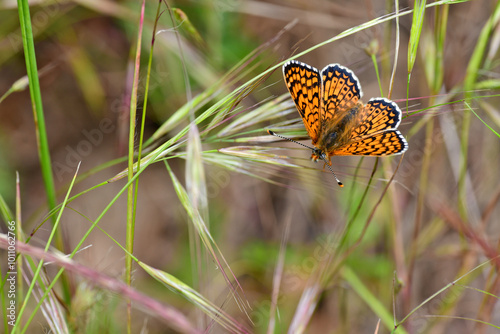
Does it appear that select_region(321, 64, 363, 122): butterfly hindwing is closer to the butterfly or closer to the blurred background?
the butterfly

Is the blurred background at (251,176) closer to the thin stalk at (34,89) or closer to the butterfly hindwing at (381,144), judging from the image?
the butterfly hindwing at (381,144)

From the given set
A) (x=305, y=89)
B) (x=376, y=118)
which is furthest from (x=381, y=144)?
(x=305, y=89)

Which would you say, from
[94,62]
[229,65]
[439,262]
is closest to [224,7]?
[229,65]

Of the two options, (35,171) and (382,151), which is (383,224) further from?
(35,171)

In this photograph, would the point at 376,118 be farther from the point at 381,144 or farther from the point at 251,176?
the point at 251,176

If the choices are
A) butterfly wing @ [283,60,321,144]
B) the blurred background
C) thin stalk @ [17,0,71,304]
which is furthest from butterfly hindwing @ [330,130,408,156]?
thin stalk @ [17,0,71,304]

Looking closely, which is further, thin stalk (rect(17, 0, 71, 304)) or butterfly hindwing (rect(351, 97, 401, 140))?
butterfly hindwing (rect(351, 97, 401, 140))

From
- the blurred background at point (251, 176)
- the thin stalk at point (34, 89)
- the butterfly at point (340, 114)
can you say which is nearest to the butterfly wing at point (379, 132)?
the butterfly at point (340, 114)
